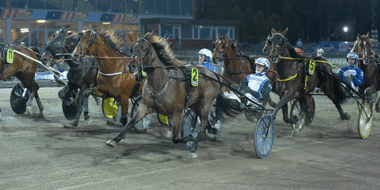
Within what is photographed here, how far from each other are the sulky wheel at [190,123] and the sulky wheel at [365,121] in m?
3.07

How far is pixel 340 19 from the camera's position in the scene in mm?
58125

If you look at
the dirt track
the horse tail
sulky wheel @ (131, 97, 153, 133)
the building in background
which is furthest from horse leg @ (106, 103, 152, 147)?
the building in background

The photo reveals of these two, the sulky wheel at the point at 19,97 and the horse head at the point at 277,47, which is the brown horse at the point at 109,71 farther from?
the sulky wheel at the point at 19,97

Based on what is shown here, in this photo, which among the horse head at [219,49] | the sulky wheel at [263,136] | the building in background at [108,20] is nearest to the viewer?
the sulky wheel at [263,136]

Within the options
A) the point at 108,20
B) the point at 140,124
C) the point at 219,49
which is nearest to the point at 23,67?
the point at 140,124

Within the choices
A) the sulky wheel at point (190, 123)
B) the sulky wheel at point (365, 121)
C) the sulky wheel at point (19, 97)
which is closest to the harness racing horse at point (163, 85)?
the sulky wheel at point (190, 123)

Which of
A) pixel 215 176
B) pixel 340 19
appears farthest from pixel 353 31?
pixel 215 176

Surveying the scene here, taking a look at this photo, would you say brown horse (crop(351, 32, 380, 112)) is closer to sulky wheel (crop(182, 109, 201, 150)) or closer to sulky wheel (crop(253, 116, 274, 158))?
sulky wheel (crop(253, 116, 274, 158))

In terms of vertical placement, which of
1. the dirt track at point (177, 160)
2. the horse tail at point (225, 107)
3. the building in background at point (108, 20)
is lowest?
the dirt track at point (177, 160)

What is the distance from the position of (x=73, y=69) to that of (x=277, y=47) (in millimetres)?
4162

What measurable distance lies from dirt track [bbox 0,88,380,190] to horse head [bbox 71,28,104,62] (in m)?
1.51

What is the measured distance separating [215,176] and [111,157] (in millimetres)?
1826

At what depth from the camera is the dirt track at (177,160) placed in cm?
546

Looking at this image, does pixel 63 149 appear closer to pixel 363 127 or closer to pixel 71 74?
pixel 71 74
